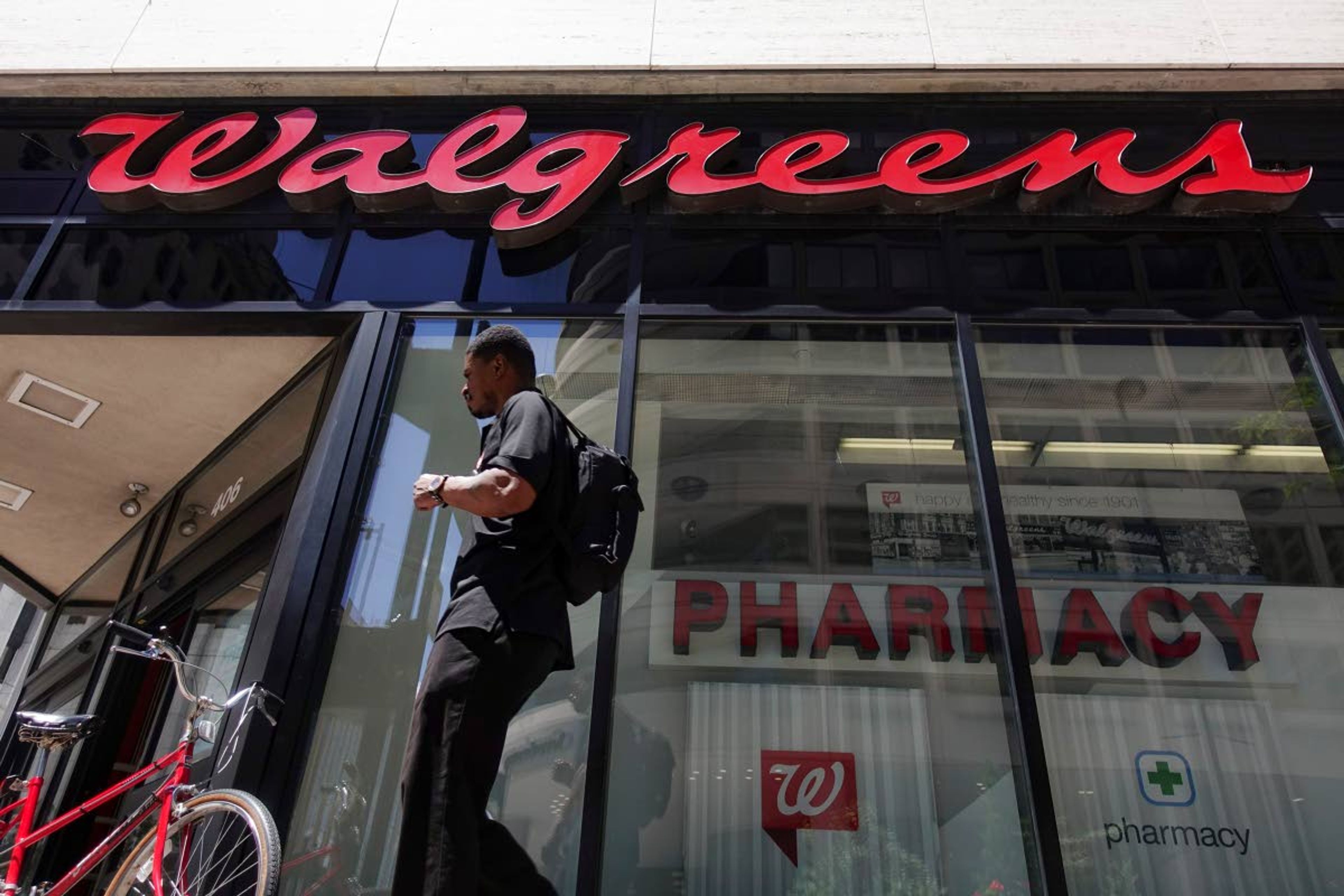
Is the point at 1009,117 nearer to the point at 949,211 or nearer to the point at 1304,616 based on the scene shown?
the point at 949,211

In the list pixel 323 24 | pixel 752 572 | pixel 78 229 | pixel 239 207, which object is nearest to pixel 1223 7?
pixel 752 572

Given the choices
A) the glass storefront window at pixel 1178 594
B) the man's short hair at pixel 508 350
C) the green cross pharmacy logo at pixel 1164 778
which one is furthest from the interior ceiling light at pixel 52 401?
the green cross pharmacy logo at pixel 1164 778

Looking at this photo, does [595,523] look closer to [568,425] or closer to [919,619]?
[568,425]

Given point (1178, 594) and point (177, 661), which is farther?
point (1178, 594)

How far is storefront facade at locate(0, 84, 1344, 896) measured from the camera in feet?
11.2

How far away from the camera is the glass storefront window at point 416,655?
328 cm

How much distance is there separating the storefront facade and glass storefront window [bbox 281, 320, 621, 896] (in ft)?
0.06

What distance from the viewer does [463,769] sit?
2121 mm

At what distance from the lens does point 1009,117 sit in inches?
197

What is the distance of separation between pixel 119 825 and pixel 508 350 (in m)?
2.02

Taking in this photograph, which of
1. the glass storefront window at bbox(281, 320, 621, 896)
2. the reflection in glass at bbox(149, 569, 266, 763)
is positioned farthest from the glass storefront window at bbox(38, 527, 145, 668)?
the glass storefront window at bbox(281, 320, 621, 896)

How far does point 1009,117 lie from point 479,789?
4.61 metres

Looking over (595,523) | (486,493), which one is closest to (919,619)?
(595,523)

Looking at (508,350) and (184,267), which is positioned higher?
(184,267)
